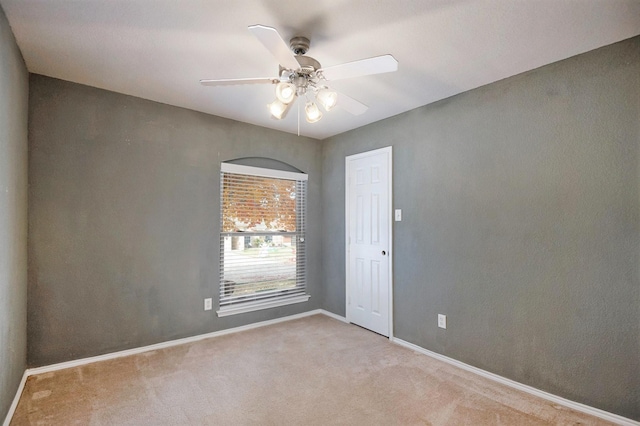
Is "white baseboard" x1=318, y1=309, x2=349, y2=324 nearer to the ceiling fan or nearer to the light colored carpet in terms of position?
the light colored carpet

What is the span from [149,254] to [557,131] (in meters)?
3.71

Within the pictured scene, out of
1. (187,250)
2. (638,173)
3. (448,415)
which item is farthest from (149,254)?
(638,173)

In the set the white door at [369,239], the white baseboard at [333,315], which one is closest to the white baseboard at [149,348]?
the white baseboard at [333,315]

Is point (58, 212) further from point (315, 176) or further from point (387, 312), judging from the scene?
point (387, 312)

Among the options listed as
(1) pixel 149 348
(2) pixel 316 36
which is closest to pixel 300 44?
(2) pixel 316 36

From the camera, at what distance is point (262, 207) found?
3994mm

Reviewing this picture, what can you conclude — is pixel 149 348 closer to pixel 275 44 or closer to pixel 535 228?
pixel 275 44

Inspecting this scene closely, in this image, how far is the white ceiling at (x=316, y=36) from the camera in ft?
5.83

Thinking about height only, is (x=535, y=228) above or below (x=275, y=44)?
below

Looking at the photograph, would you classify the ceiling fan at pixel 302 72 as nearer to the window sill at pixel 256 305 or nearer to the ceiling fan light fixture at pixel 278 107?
the ceiling fan light fixture at pixel 278 107

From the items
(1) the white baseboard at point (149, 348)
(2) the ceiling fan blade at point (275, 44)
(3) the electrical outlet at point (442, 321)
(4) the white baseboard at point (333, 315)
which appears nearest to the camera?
(2) the ceiling fan blade at point (275, 44)

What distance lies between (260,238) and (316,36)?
99.8 inches

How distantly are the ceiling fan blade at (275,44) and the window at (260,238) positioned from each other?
6.69ft

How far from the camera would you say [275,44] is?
5.42ft
